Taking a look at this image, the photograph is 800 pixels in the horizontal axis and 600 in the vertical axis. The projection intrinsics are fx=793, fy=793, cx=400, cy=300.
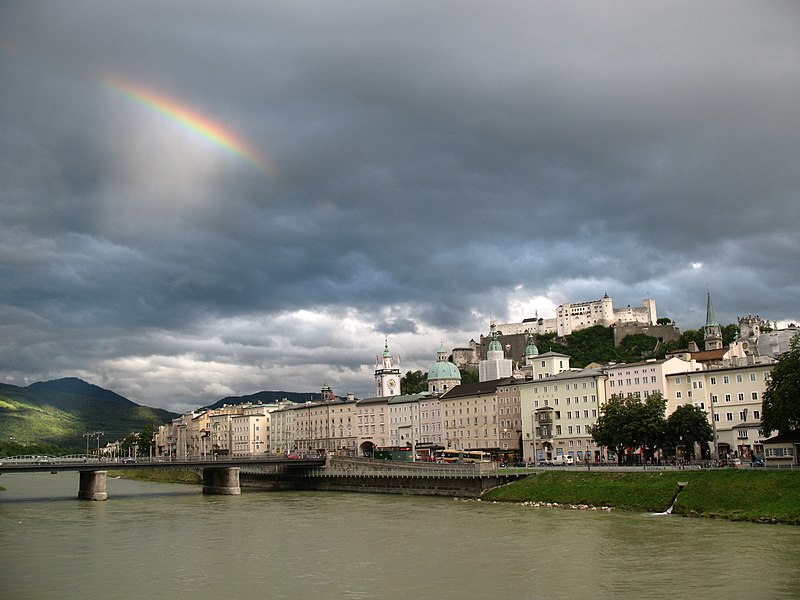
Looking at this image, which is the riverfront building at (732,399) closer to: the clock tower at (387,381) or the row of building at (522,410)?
the row of building at (522,410)

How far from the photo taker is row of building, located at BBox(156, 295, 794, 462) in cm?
9006

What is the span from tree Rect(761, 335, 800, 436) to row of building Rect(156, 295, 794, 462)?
312cm

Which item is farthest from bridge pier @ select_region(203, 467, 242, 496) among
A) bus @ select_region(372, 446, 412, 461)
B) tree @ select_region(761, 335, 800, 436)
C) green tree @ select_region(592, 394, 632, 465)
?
tree @ select_region(761, 335, 800, 436)

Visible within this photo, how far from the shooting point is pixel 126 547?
→ 5056 centimetres

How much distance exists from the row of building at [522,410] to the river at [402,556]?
23.2 metres

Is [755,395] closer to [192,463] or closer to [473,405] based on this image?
[473,405]

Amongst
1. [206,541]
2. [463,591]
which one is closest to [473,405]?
[206,541]

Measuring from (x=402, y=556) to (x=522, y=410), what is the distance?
238 feet

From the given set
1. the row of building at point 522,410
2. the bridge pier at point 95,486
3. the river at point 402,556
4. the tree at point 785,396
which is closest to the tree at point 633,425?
the row of building at point 522,410

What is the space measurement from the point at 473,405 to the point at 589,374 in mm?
29092

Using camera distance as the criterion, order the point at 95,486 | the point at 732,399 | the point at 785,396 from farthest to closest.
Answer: the point at 95,486, the point at 732,399, the point at 785,396

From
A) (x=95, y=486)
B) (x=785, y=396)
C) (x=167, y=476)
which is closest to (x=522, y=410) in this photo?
(x=785, y=396)

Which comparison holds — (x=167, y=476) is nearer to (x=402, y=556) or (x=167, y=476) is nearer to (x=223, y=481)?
(x=223, y=481)

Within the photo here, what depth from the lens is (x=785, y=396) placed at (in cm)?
6047
